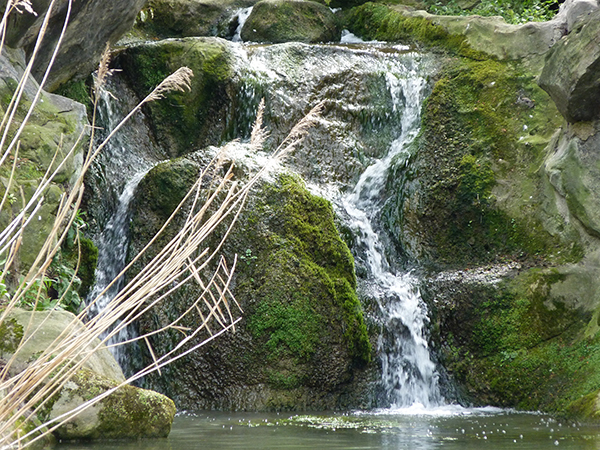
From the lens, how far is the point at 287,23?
1287 centimetres

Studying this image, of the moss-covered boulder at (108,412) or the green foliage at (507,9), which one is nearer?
the moss-covered boulder at (108,412)

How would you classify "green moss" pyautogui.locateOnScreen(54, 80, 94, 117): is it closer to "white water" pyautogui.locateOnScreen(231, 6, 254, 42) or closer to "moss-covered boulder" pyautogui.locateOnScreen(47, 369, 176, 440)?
"white water" pyautogui.locateOnScreen(231, 6, 254, 42)

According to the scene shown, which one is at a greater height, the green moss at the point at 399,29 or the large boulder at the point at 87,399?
the green moss at the point at 399,29

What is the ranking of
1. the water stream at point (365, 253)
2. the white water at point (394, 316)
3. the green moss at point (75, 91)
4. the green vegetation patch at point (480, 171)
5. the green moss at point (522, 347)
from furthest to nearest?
the green moss at point (75, 91) → the green vegetation patch at point (480, 171) → the white water at point (394, 316) → the green moss at point (522, 347) → the water stream at point (365, 253)

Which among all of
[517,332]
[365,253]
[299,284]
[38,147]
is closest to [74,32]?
[38,147]

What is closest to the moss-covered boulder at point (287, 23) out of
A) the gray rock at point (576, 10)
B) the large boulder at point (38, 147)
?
the gray rock at point (576, 10)

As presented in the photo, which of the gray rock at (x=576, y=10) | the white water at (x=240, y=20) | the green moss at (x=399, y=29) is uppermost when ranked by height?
the white water at (x=240, y=20)

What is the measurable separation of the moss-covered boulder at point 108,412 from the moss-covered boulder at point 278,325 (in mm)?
2548

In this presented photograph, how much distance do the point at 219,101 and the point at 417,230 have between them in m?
3.78

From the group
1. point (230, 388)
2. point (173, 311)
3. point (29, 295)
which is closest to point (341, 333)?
point (230, 388)

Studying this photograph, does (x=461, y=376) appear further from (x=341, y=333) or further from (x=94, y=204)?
(x=94, y=204)

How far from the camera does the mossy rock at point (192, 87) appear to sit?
10.2 metres

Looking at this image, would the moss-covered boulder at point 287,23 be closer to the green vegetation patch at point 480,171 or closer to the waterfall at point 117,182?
the waterfall at point 117,182

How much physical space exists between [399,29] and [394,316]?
6.26 m
